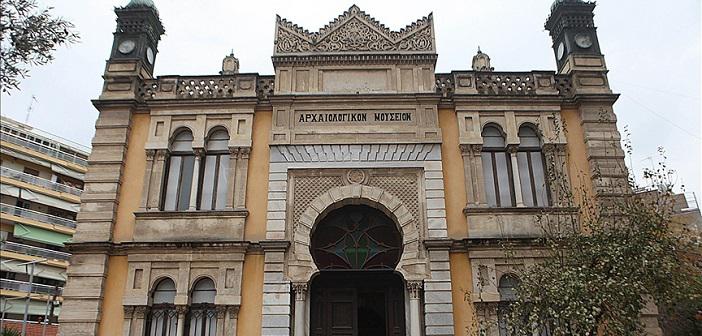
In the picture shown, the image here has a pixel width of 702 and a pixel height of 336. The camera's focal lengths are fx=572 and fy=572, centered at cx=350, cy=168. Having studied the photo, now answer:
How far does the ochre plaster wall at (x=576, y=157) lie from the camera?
1547 cm

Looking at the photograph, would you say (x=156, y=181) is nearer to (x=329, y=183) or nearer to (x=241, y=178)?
(x=241, y=178)

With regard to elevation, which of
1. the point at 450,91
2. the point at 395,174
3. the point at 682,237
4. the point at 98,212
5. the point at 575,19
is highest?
the point at 575,19

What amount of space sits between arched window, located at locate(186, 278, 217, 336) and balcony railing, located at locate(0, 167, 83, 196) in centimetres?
2553

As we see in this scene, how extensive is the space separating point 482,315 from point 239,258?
20.5ft

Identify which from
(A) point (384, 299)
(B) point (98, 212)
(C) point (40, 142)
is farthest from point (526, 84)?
(C) point (40, 142)

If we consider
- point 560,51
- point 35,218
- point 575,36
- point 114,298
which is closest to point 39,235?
point 35,218

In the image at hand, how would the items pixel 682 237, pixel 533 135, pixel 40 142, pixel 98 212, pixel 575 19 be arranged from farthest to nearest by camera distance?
pixel 40 142, pixel 575 19, pixel 533 135, pixel 98 212, pixel 682 237

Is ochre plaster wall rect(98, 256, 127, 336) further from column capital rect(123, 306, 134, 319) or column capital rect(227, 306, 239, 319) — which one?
column capital rect(227, 306, 239, 319)

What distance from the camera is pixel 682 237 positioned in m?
12.0

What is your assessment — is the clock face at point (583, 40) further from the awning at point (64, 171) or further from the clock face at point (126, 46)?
the awning at point (64, 171)

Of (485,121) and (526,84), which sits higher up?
(526,84)

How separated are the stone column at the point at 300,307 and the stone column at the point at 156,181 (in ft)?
14.6

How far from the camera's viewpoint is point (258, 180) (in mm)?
15516

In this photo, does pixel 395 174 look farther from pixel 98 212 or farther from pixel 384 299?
pixel 98 212
